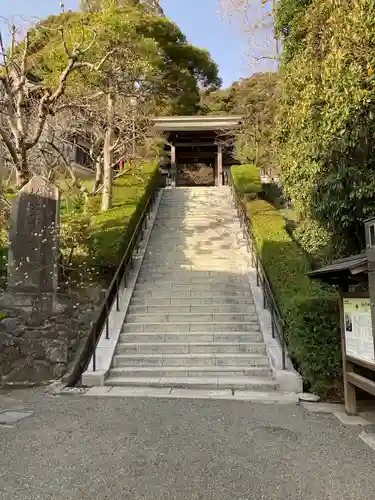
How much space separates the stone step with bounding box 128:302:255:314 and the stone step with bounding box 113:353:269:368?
1.55m

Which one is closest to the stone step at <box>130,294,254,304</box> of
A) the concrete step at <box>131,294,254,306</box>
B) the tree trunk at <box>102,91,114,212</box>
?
the concrete step at <box>131,294,254,306</box>

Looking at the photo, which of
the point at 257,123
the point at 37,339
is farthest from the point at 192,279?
the point at 257,123

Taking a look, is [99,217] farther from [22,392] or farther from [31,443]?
[31,443]

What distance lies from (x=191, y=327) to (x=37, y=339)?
113 inches

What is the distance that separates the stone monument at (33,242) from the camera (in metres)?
7.67

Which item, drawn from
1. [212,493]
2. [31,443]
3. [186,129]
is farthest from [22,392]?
[186,129]

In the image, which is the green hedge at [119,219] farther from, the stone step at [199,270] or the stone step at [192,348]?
the stone step at [192,348]

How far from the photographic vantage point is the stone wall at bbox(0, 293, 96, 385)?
6.81m

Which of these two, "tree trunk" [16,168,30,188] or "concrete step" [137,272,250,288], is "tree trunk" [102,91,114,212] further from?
"tree trunk" [16,168,30,188]

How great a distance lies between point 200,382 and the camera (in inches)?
253

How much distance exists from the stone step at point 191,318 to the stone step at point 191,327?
0.17m

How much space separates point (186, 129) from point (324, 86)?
1561 cm

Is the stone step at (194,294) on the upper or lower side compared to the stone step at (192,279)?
lower

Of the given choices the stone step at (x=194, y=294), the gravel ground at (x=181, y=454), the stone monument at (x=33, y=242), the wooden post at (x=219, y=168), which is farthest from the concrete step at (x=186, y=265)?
Result: the wooden post at (x=219, y=168)
